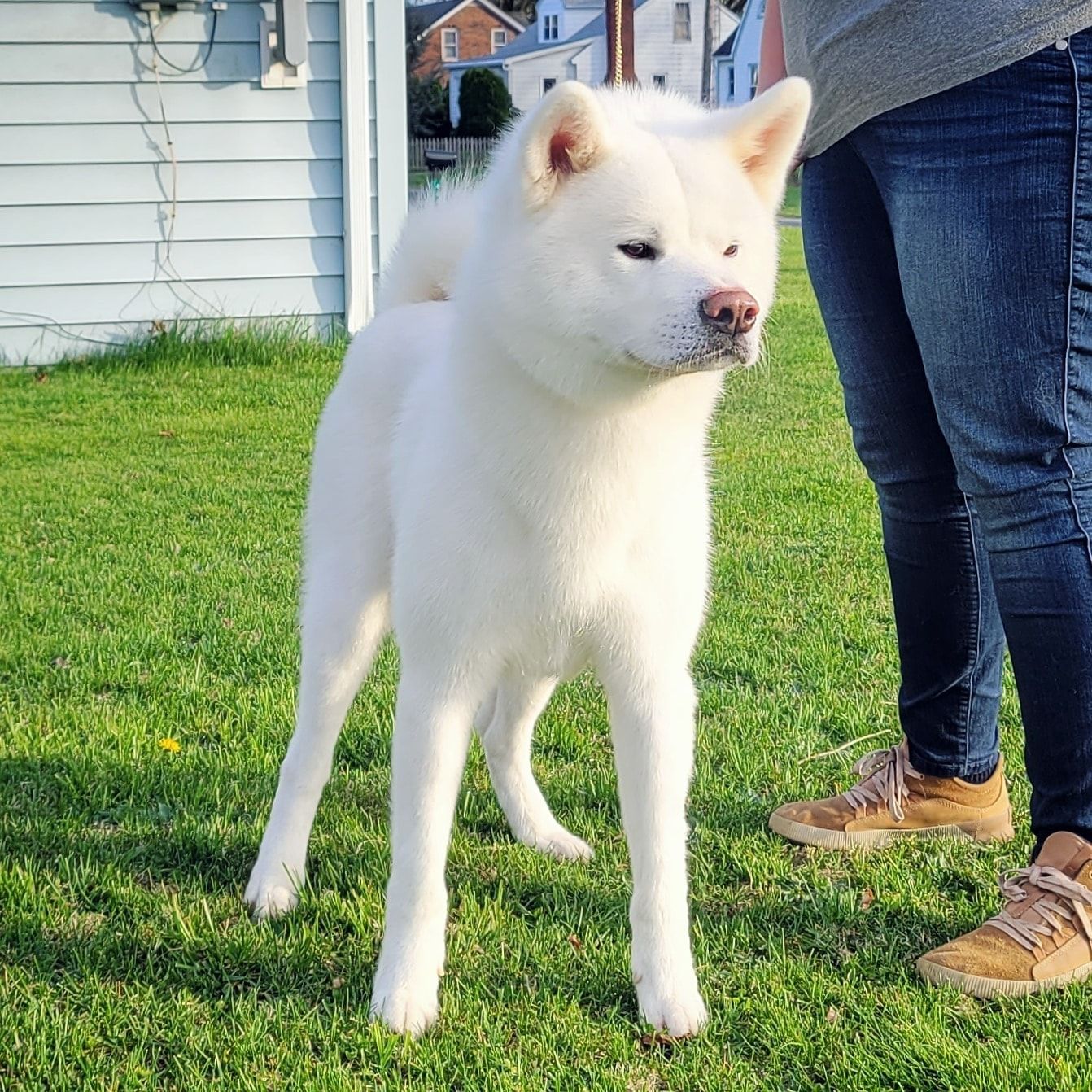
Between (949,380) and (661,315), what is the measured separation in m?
0.61

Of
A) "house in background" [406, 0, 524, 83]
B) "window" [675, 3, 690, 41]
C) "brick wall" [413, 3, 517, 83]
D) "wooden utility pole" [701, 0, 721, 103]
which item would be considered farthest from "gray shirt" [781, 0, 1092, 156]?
"brick wall" [413, 3, 517, 83]

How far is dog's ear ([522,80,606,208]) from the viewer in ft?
6.00

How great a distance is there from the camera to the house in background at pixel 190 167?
7.44 meters

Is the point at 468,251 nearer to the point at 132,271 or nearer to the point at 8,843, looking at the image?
the point at 8,843

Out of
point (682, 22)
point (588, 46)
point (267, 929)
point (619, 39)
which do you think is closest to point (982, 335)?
point (619, 39)

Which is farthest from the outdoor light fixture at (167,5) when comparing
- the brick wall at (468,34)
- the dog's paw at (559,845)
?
the brick wall at (468,34)

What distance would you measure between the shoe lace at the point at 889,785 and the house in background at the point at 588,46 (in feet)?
154

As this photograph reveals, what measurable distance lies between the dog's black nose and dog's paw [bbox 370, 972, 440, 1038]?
1.12 meters

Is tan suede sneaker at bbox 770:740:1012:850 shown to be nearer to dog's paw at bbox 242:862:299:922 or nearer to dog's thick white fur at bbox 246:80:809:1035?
dog's thick white fur at bbox 246:80:809:1035

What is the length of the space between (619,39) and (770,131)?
46 centimetres

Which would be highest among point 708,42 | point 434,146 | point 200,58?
point 708,42

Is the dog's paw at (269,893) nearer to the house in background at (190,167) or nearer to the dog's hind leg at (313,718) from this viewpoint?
the dog's hind leg at (313,718)

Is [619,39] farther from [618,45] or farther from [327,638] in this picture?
[327,638]

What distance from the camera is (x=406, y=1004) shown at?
83.2 inches
